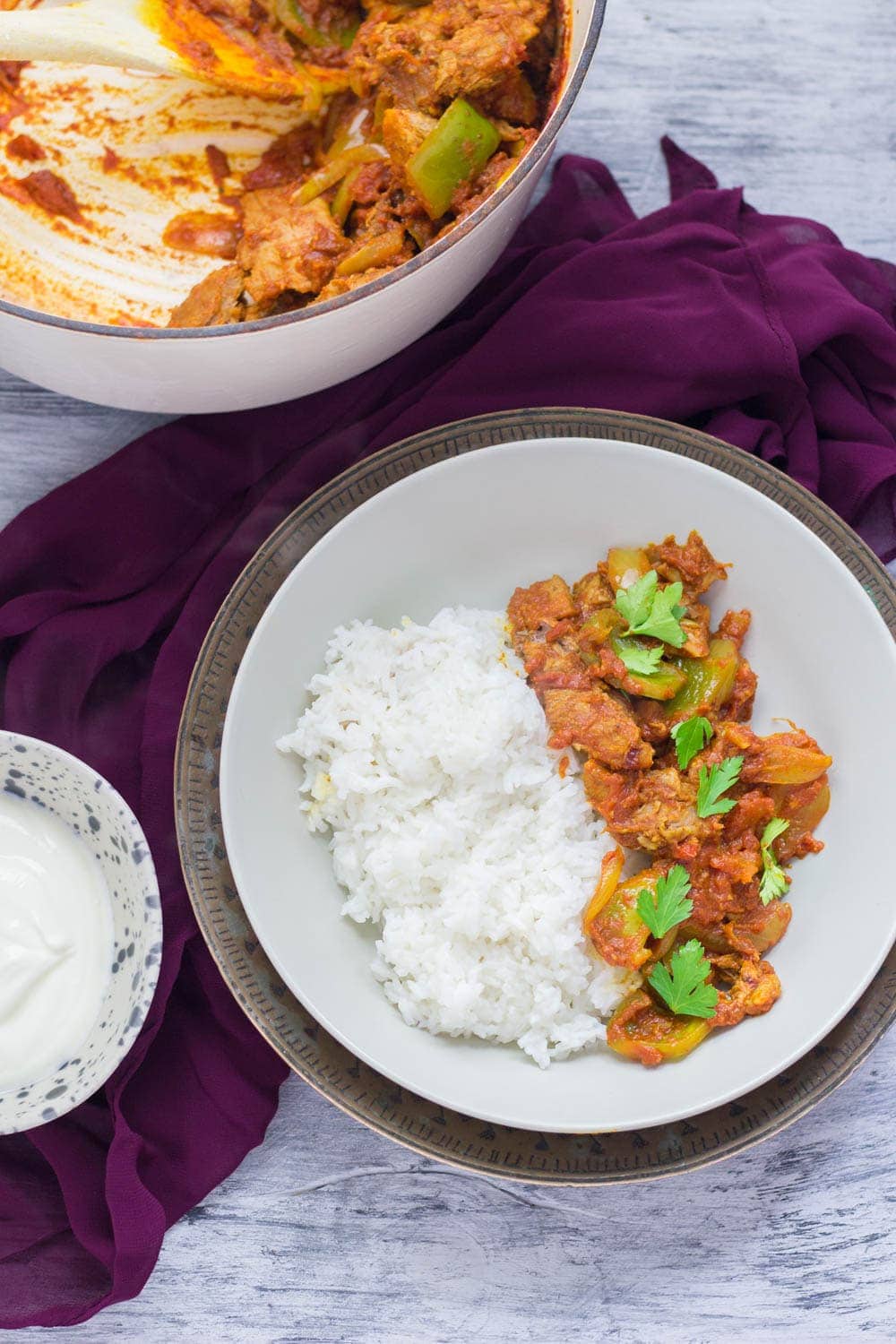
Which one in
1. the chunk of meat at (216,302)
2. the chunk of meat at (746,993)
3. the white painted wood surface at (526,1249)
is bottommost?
the white painted wood surface at (526,1249)

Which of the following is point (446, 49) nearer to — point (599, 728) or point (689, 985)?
point (599, 728)

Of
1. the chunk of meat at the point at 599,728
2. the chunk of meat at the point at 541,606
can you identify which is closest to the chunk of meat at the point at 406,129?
the chunk of meat at the point at 541,606

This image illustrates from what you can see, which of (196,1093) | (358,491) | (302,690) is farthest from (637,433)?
(196,1093)

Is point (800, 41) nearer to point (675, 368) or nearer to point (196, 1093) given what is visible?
point (675, 368)

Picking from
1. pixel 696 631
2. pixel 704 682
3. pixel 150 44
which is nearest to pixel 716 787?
pixel 704 682

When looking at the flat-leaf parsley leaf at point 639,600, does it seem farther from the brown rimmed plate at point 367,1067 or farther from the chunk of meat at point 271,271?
the chunk of meat at point 271,271

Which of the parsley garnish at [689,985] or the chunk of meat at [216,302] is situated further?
the chunk of meat at [216,302]

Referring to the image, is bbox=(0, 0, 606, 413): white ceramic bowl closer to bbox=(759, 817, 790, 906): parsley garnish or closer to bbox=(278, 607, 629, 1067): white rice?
bbox=(278, 607, 629, 1067): white rice

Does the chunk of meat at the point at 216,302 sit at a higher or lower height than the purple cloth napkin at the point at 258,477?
higher
